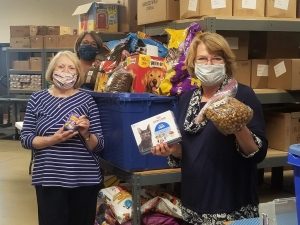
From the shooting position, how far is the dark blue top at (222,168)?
193 cm

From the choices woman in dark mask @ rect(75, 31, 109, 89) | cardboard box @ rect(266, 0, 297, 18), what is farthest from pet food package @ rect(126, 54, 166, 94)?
cardboard box @ rect(266, 0, 297, 18)

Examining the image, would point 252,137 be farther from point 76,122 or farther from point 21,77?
point 21,77

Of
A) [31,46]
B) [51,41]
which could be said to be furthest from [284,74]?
[31,46]

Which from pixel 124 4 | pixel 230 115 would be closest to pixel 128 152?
pixel 230 115

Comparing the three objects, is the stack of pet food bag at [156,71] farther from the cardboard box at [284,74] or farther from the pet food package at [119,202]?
the cardboard box at [284,74]

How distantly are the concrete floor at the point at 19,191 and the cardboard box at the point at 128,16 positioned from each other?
1965 millimetres

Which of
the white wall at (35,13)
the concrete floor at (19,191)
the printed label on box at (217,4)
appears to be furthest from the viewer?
the white wall at (35,13)

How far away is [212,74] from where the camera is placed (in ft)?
6.51

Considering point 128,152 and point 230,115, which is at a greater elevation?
point 230,115

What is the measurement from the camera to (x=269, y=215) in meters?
1.48

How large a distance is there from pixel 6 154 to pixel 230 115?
6282mm

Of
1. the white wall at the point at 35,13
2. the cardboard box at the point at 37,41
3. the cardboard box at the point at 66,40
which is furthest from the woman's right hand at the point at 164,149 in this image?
the white wall at the point at 35,13

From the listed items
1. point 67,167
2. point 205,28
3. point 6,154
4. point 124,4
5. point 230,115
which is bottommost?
point 6,154

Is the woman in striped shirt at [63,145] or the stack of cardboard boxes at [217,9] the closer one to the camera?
the woman in striped shirt at [63,145]
